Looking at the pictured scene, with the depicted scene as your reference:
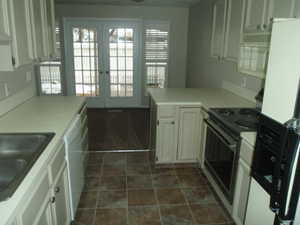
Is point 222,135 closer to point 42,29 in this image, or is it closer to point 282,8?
point 282,8

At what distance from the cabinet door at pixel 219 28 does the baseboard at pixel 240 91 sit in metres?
0.43

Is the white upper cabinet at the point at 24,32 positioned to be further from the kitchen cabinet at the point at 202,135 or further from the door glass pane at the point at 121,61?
the door glass pane at the point at 121,61

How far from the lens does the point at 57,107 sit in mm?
2598

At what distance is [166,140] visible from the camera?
3.04m

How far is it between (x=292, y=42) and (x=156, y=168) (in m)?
2.31

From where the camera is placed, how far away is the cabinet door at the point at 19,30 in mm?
1766

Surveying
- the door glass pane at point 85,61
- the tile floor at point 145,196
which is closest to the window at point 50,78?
the door glass pane at point 85,61

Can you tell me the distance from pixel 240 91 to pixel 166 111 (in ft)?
3.47

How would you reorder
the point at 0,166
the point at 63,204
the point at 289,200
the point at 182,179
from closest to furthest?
the point at 289,200 → the point at 0,166 → the point at 63,204 → the point at 182,179

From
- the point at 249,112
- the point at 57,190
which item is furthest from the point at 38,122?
the point at 249,112

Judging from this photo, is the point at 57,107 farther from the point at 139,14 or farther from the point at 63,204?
the point at 139,14

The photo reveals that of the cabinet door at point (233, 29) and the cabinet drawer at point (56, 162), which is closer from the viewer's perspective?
the cabinet drawer at point (56, 162)

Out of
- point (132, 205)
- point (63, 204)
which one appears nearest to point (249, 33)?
point (132, 205)

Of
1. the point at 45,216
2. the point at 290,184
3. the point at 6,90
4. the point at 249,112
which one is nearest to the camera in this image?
the point at 290,184
